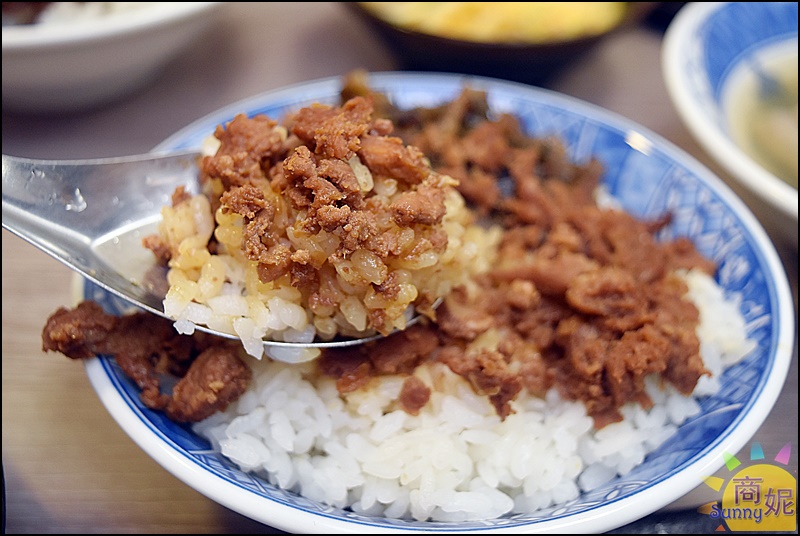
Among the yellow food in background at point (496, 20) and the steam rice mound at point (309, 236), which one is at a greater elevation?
the yellow food in background at point (496, 20)

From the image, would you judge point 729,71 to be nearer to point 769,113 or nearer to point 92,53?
point 769,113

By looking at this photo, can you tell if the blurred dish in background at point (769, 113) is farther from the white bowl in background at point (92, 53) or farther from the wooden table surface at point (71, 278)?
the white bowl in background at point (92, 53)

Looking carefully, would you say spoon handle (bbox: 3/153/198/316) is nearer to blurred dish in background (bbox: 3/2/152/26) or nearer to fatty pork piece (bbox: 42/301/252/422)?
fatty pork piece (bbox: 42/301/252/422)

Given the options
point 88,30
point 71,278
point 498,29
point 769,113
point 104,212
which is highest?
point 88,30

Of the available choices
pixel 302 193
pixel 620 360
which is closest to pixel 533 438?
pixel 620 360

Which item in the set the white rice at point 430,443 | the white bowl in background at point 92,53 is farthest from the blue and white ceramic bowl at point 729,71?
the white bowl in background at point 92,53

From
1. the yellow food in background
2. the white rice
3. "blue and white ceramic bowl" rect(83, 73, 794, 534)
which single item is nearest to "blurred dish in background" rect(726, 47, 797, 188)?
"blue and white ceramic bowl" rect(83, 73, 794, 534)

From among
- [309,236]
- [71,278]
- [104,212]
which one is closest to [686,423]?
[309,236]
